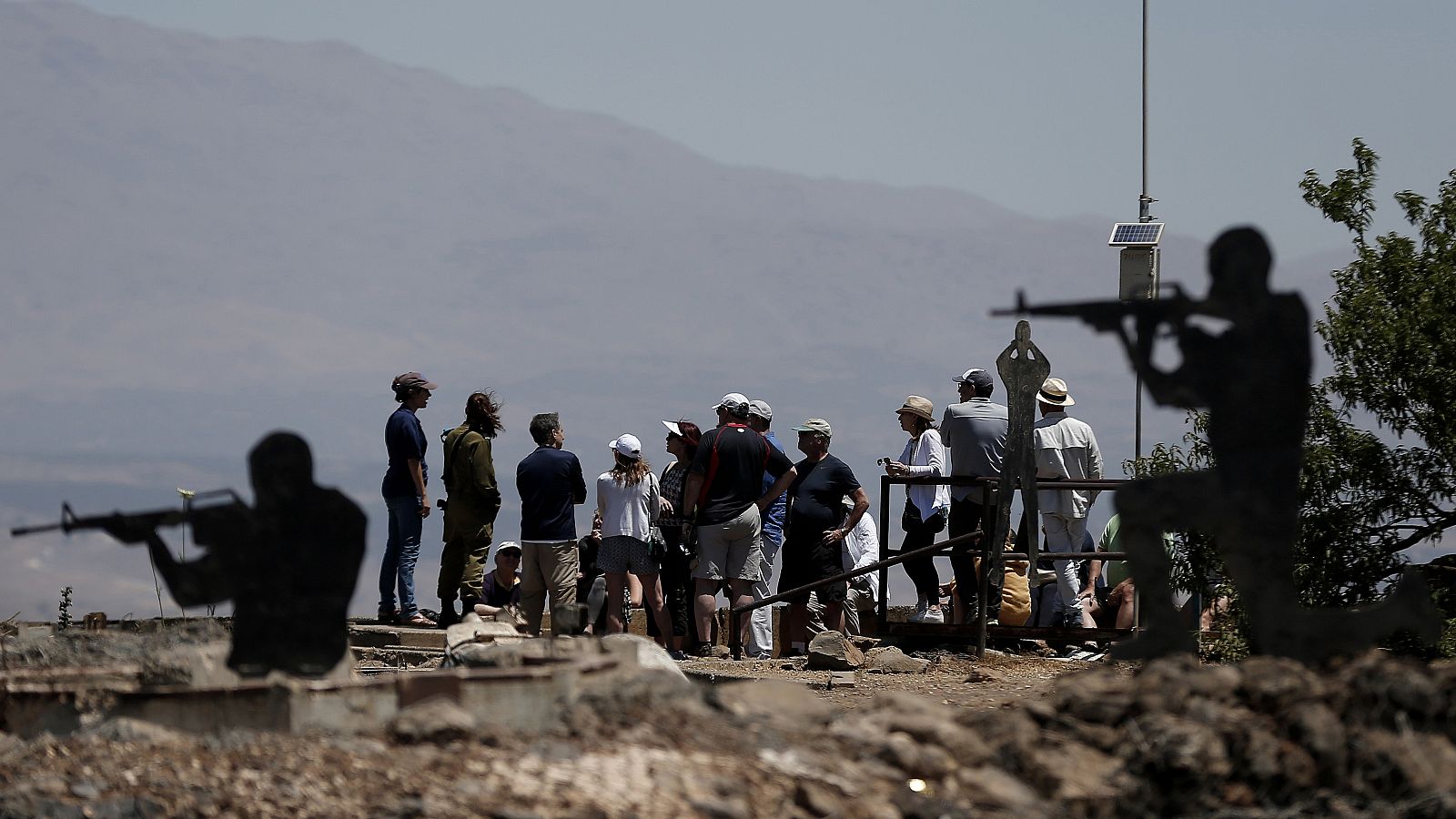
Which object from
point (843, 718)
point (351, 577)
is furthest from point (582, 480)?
point (843, 718)

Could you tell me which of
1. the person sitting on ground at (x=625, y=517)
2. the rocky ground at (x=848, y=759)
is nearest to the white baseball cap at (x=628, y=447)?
the person sitting on ground at (x=625, y=517)

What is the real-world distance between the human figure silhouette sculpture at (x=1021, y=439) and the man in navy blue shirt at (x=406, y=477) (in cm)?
415

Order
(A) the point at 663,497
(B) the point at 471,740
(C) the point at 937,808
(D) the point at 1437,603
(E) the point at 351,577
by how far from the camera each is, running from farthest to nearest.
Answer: (A) the point at 663,497
(D) the point at 1437,603
(E) the point at 351,577
(B) the point at 471,740
(C) the point at 937,808

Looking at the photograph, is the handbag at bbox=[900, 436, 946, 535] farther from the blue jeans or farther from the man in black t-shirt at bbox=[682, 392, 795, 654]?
the blue jeans

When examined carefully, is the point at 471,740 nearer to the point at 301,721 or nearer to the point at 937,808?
the point at 301,721

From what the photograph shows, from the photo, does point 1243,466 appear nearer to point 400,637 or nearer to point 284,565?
point 284,565

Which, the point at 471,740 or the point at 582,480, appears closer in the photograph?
the point at 471,740

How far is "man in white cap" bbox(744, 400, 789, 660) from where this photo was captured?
14.1 m

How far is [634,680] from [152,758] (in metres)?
2.12

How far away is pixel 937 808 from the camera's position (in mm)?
7191

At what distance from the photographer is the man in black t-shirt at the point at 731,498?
13.6 meters

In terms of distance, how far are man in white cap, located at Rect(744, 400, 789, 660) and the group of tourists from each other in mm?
14

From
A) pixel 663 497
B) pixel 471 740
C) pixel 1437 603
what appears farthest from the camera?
pixel 663 497

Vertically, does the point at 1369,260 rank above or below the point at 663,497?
above
